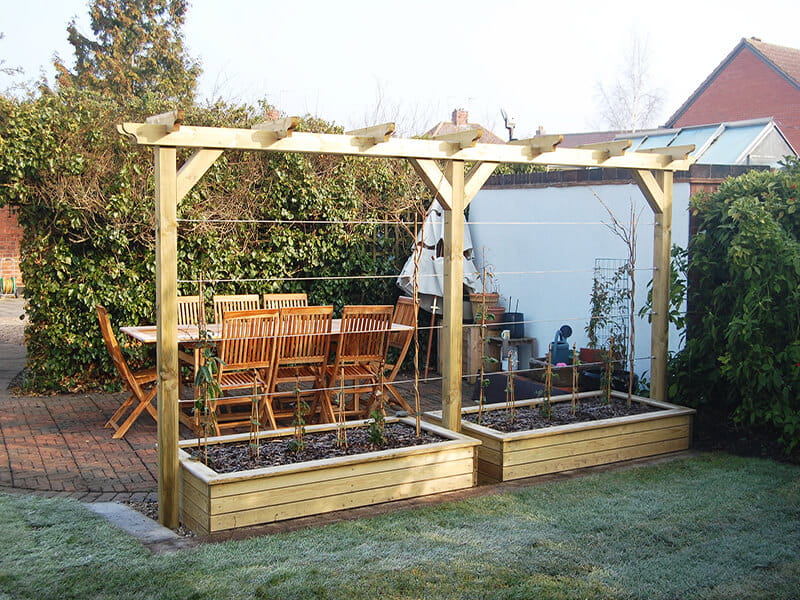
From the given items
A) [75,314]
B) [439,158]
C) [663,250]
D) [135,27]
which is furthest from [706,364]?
[135,27]

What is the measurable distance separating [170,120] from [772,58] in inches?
923

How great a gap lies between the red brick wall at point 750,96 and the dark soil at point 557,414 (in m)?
18.4

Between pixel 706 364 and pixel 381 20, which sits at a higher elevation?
pixel 381 20

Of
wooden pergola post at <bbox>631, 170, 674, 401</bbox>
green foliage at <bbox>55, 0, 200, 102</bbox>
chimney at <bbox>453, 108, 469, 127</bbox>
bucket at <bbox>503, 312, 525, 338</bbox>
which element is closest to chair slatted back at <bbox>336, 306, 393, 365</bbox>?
wooden pergola post at <bbox>631, 170, 674, 401</bbox>

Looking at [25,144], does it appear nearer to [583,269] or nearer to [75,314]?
[75,314]

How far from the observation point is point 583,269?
26.7 ft

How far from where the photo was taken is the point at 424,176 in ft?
17.7

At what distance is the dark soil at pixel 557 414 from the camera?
5797mm

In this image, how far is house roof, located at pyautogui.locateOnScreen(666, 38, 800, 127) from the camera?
23.3 metres

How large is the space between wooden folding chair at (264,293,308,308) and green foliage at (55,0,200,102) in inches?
779

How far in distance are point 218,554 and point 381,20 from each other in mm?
25374

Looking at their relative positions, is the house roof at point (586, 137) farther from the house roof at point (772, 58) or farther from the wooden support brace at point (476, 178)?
the wooden support brace at point (476, 178)

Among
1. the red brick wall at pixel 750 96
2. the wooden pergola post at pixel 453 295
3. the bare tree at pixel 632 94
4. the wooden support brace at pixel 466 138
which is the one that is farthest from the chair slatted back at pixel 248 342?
the bare tree at pixel 632 94

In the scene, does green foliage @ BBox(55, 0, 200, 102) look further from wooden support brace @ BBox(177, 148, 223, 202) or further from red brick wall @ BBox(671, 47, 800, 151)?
wooden support brace @ BBox(177, 148, 223, 202)
